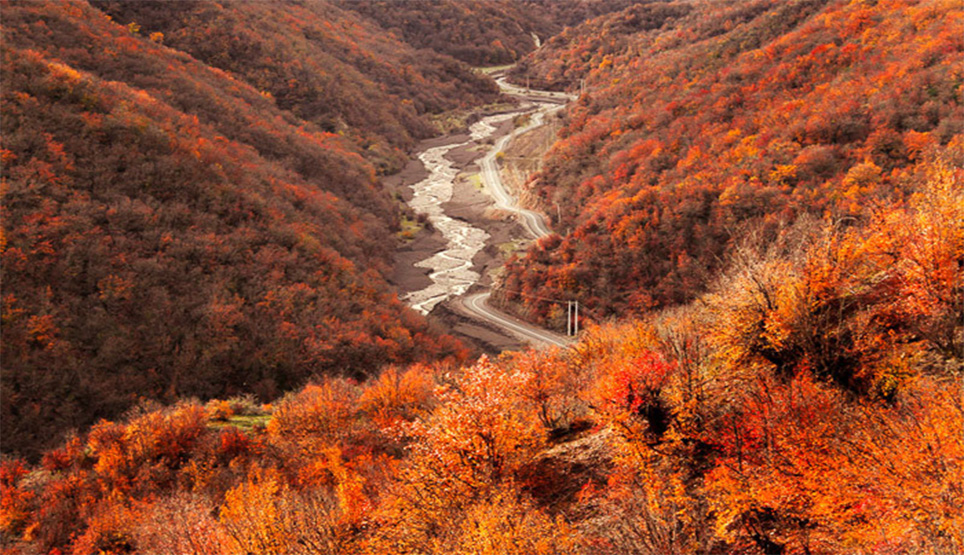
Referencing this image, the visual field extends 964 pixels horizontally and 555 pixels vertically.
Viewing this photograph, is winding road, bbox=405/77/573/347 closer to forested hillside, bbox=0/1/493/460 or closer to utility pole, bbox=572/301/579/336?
utility pole, bbox=572/301/579/336

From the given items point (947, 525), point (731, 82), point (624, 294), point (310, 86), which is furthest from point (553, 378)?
point (310, 86)

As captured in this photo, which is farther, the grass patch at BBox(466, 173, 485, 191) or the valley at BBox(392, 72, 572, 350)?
the grass patch at BBox(466, 173, 485, 191)

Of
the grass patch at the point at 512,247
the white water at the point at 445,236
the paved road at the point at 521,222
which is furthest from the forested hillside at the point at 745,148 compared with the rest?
the white water at the point at 445,236

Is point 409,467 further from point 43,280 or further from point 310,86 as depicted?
point 310,86

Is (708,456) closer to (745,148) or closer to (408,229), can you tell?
(745,148)

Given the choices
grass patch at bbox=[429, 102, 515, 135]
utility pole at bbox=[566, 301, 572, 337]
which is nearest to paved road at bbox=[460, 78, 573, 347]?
utility pole at bbox=[566, 301, 572, 337]
